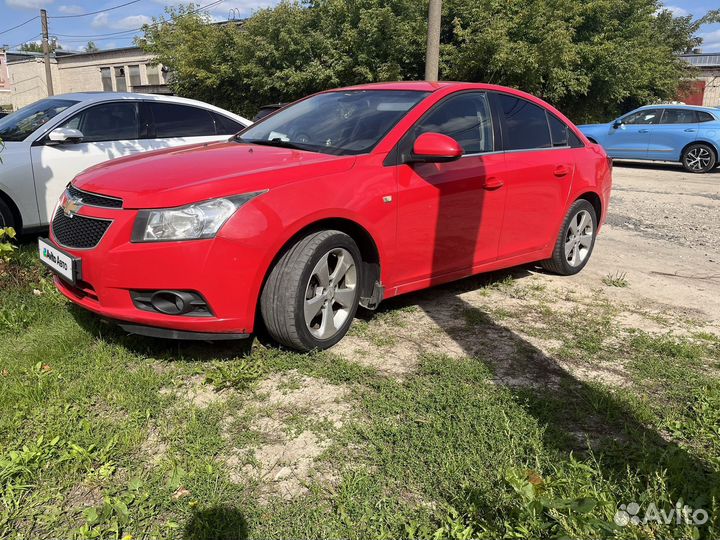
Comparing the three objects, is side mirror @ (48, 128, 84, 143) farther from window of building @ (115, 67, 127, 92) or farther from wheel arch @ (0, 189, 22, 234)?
window of building @ (115, 67, 127, 92)

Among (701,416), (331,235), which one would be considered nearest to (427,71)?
(331,235)

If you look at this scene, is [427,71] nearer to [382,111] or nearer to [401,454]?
[382,111]

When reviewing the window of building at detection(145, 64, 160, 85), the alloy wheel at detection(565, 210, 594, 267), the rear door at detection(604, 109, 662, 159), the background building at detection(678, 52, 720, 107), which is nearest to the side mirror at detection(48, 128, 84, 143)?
the alloy wheel at detection(565, 210, 594, 267)

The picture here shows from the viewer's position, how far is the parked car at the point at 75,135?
5.53 meters

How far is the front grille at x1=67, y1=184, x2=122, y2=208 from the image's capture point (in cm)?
325

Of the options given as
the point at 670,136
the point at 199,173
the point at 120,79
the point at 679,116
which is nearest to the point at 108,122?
the point at 199,173

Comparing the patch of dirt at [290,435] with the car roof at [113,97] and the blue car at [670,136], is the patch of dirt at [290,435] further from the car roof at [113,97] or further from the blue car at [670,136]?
the blue car at [670,136]

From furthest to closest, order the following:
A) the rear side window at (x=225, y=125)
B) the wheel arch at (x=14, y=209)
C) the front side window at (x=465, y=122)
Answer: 1. the rear side window at (x=225, y=125)
2. the wheel arch at (x=14, y=209)
3. the front side window at (x=465, y=122)

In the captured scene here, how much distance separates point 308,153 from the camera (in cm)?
380

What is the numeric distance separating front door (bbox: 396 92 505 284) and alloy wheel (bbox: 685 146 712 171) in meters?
12.4

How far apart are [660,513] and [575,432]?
0.69 metres

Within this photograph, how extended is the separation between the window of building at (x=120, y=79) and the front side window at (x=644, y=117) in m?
Answer: 40.5

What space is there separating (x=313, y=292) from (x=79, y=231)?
1375 mm

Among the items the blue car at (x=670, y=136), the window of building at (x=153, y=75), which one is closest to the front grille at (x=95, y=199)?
the blue car at (x=670, y=136)
